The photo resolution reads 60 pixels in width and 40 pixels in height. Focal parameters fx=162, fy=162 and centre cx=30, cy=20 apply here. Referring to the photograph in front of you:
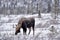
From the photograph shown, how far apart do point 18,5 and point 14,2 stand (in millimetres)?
410

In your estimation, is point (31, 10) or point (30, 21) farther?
point (31, 10)

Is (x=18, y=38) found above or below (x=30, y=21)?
below

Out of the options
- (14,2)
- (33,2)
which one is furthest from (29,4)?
(14,2)

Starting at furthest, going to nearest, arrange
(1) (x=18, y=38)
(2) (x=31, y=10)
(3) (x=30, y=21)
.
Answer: (2) (x=31, y=10)
(3) (x=30, y=21)
(1) (x=18, y=38)

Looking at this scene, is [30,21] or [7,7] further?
[7,7]

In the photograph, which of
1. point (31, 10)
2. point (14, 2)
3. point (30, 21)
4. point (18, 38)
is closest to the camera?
point (18, 38)

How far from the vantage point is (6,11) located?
12.5 metres

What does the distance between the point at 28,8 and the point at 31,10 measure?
46 cm

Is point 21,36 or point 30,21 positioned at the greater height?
point 30,21

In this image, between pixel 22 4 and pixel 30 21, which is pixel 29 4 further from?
pixel 30 21

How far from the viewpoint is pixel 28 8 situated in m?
12.6

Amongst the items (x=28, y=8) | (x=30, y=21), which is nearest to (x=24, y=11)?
(x=28, y=8)

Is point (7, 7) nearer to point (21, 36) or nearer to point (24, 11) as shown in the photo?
point (24, 11)

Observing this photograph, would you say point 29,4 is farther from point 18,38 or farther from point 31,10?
point 18,38
